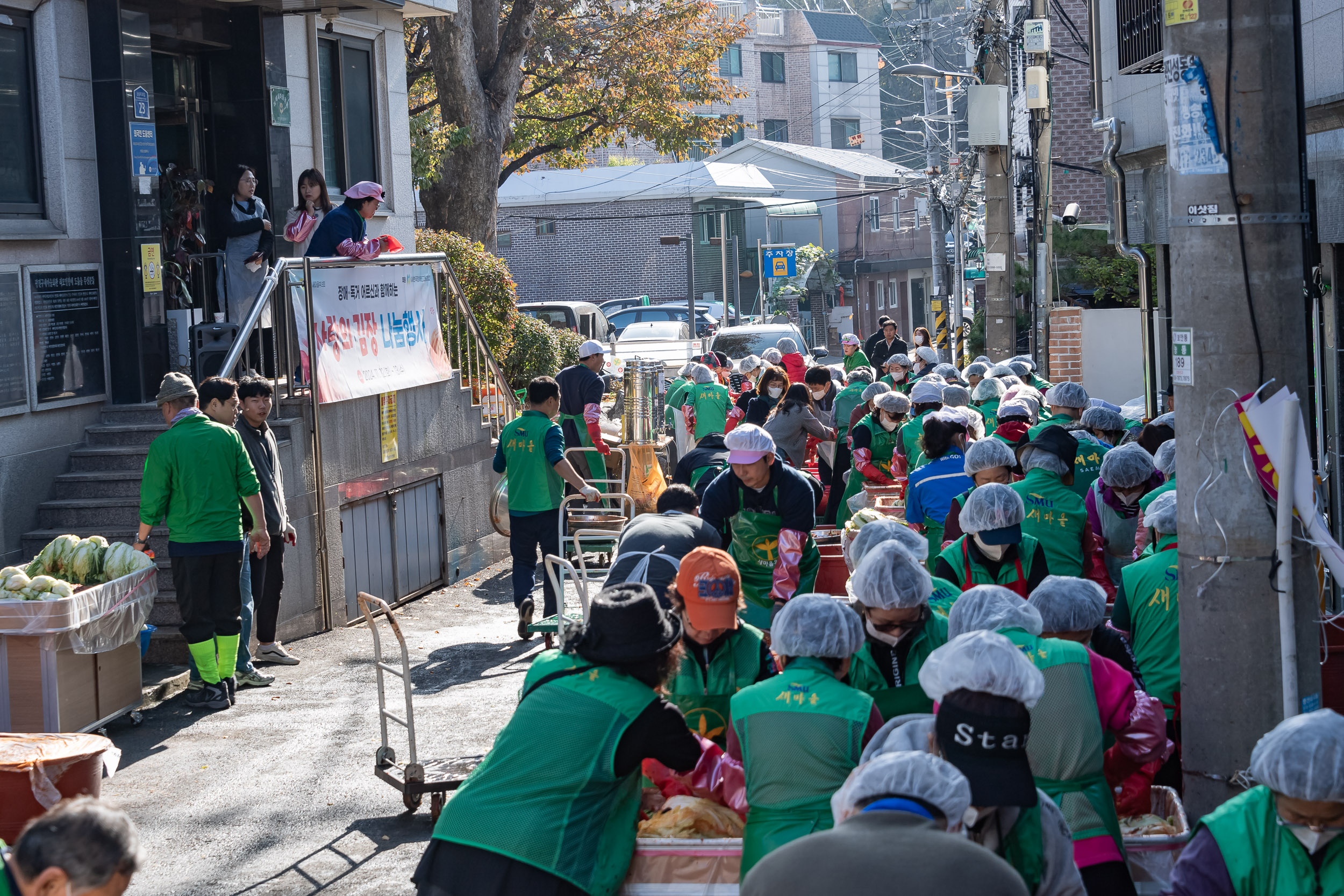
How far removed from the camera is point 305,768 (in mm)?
7578

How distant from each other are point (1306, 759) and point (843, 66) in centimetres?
6635

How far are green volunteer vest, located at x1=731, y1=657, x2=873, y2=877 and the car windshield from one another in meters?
20.8

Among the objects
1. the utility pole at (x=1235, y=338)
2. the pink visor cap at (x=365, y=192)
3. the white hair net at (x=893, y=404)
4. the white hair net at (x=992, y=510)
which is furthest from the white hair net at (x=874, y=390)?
the utility pole at (x=1235, y=338)

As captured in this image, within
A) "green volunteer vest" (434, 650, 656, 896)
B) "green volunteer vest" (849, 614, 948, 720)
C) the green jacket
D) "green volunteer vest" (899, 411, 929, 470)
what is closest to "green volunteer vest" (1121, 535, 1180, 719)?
"green volunteer vest" (849, 614, 948, 720)

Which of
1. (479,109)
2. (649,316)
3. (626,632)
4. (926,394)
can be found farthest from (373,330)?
(649,316)

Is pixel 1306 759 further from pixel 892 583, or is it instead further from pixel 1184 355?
pixel 892 583

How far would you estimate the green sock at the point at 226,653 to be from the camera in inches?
341

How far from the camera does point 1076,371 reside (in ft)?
56.6

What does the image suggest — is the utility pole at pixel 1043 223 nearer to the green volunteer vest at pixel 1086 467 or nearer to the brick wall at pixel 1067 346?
the brick wall at pixel 1067 346

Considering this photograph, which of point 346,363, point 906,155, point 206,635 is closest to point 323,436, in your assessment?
point 346,363

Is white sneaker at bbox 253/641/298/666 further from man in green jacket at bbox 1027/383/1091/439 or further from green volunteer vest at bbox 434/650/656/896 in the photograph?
green volunteer vest at bbox 434/650/656/896

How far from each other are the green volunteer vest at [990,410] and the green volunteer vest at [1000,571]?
4.92 metres

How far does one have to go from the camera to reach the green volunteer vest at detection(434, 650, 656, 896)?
13.0 feet

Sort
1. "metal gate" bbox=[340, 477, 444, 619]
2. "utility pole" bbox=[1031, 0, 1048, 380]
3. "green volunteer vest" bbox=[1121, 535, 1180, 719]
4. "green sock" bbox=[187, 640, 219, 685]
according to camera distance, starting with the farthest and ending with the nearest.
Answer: "utility pole" bbox=[1031, 0, 1048, 380], "metal gate" bbox=[340, 477, 444, 619], "green sock" bbox=[187, 640, 219, 685], "green volunteer vest" bbox=[1121, 535, 1180, 719]
